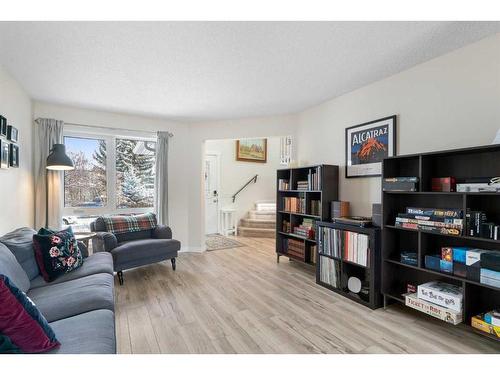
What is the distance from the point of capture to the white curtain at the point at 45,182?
356 centimetres

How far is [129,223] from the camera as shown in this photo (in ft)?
12.1

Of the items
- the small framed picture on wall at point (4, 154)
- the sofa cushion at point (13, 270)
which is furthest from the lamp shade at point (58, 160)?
the sofa cushion at point (13, 270)

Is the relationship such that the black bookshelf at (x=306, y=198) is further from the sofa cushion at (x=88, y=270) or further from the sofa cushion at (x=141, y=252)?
the sofa cushion at (x=88, y=270)

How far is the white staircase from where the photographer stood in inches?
240

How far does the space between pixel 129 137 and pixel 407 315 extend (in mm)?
4521

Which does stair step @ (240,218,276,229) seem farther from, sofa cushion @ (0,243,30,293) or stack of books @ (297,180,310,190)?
sofa cushion @ (0,243,30,293)

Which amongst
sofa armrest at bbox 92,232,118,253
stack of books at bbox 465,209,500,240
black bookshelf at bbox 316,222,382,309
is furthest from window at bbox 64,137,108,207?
stack of books at bbox 465,209,500,240

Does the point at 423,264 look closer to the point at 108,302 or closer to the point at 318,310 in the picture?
the point at 318,310

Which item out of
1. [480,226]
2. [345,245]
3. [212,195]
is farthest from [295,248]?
[212,195]

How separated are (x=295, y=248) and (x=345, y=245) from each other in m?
1.06

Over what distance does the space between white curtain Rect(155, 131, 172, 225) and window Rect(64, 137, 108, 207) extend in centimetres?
82

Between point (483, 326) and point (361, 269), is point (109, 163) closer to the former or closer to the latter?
point (361, 269)

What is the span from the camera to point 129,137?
4.36 meters
